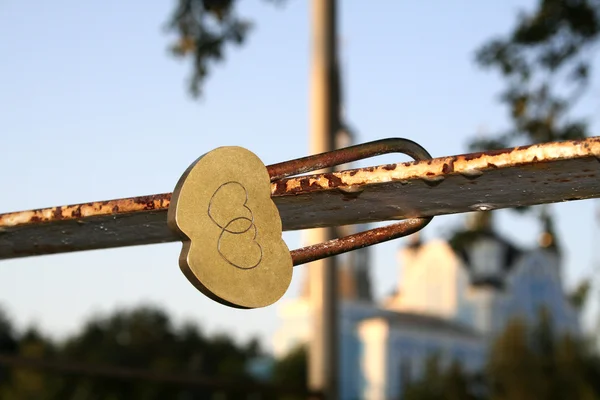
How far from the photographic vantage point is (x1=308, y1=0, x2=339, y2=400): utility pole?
14.1 ft

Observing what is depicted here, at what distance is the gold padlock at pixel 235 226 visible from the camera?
2.53 ft

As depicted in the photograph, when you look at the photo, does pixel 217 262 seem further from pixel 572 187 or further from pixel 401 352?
pixel 401 352

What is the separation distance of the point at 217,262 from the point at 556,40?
5.85 m

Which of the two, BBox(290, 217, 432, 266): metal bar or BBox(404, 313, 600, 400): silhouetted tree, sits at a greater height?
BBox(404, 313, 600, 400): silhouetted tree

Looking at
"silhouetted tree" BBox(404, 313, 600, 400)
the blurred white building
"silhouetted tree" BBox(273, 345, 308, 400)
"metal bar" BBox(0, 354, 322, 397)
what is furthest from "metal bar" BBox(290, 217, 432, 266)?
the blurred white building

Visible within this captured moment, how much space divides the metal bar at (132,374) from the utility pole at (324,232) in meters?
0.14

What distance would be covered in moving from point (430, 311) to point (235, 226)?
5710 cm

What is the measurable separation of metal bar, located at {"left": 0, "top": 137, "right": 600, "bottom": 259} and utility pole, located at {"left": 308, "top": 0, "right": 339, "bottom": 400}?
312 cm

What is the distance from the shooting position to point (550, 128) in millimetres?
6188

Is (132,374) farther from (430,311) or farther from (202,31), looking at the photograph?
(430,311)

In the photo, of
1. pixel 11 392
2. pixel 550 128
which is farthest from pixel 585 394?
pixel 11 392

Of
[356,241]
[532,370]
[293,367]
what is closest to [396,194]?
[356,241]

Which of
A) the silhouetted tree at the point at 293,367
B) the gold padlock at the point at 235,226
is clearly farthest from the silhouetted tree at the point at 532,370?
the gold padlock at the point at 235,226

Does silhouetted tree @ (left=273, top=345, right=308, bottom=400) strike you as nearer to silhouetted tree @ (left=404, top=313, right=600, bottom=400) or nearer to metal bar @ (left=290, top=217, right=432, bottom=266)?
silhouetted tree @ (left=404, top=313, right=600, bottom=400)
